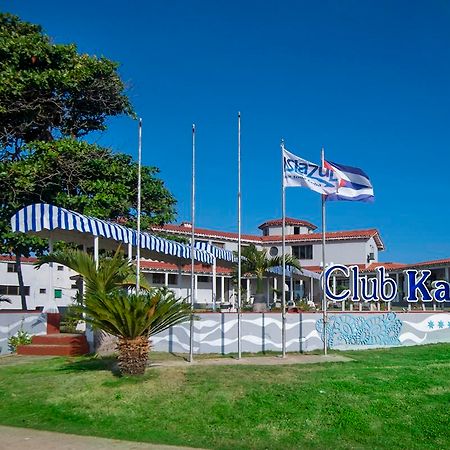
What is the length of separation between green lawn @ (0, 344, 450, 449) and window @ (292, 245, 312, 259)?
40.8 m

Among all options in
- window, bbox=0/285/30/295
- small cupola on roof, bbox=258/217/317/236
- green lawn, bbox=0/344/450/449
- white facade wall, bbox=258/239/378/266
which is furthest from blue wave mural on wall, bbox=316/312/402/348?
small cupola on roof, bbox=258/217/317/236

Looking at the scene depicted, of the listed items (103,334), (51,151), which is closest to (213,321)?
(103,334)

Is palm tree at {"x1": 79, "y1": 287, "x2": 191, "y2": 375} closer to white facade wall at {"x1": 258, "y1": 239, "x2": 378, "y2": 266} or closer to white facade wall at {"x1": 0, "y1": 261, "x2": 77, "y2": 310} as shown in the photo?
white facade wall at {"x1": 0, "y1": 261, "x2": 77, "y2": 310}

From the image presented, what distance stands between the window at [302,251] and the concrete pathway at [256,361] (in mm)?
38534

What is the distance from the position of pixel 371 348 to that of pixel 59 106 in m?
14.5

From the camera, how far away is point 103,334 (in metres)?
14.6

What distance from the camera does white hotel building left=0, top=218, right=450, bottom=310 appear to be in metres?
42.7

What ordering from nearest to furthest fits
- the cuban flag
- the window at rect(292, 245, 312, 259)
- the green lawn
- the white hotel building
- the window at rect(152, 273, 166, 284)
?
the green lawn
the cuban flag
the white hotel building
the window at rect(152, 273, 166, 284)
the window at rect(292, 245, 312, 259)

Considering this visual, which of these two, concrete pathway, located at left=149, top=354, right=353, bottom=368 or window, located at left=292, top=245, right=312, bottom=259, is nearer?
concrete pathway, located at left=149, top=354, right=353, bottom=368

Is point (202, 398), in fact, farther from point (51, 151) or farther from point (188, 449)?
point (51, 151)

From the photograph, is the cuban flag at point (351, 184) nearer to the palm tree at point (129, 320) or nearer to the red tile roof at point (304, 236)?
the palm tree at point (129, 320)

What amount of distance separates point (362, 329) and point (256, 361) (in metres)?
4.52

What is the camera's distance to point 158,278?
45594 mm

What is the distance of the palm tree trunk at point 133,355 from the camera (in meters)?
11.3
